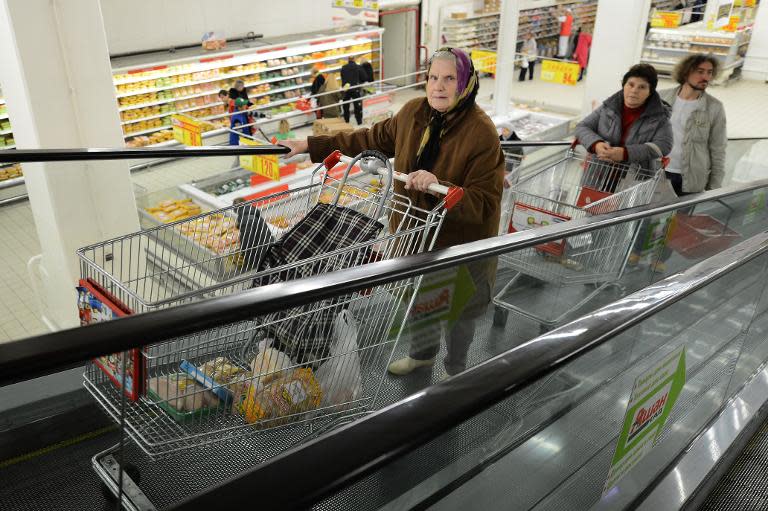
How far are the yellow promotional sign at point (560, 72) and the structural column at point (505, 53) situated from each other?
3.11 ft

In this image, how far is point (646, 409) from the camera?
5.69ft

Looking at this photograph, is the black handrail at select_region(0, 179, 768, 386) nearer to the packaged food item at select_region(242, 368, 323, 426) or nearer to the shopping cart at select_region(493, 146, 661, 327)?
the packaged food item at select_region(242, 368, 323, 426)

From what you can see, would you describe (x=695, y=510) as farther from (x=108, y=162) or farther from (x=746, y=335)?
(x=108, y=162)

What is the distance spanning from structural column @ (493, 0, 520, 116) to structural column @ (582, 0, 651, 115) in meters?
1.49

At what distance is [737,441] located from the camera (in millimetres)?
2746

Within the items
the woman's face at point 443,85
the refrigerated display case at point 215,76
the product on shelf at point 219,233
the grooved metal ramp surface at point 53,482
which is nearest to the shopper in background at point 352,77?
the refrigerated display case at point 215,76

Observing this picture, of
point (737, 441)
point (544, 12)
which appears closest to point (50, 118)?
point (737, 441)

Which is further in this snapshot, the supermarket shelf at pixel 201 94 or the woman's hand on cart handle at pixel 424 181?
the supermarket shelf at pixel 201 94

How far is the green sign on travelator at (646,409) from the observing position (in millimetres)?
1657

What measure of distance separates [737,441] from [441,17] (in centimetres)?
1511

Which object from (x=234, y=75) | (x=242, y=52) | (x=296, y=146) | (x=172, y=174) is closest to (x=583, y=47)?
(x=242, y=52)

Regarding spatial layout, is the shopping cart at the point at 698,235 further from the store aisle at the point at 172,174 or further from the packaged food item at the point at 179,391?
the store aisle at the point at 172,174

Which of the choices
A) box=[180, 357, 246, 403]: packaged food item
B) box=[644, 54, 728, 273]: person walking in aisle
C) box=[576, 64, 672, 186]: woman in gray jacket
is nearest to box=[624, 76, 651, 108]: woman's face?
box=[576, 64, 672, 186]: woman in gray jacket

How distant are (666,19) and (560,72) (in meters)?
7.10
